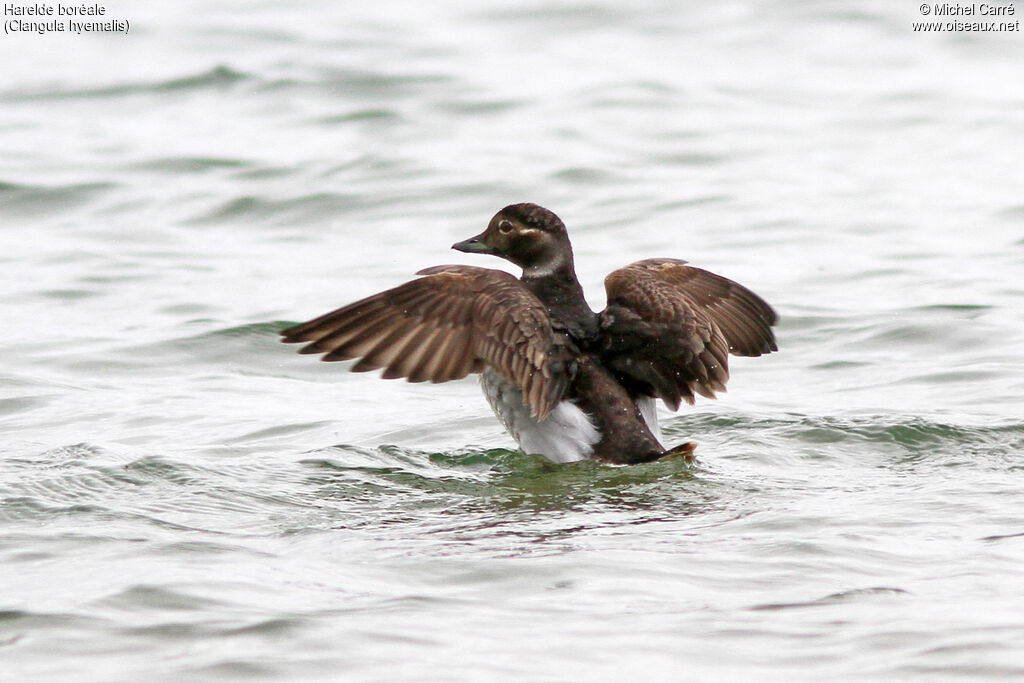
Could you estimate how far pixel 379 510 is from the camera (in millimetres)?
5809

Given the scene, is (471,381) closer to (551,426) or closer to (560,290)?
(560,290)

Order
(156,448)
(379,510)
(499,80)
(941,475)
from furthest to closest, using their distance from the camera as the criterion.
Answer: (499,80) → (156,448) → (941,475) → (379,510)

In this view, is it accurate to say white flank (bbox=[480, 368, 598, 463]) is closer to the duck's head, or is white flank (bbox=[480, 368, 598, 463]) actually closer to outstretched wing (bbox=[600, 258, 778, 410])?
outstretched wing (bbox=[600, 258, 778, 410])

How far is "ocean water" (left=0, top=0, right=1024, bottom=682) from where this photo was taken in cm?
455

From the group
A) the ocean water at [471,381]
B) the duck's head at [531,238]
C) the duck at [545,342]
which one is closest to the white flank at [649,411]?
the duck at [545,342]

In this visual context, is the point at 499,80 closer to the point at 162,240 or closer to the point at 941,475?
the point at 162,240

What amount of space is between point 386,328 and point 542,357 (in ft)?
2.15

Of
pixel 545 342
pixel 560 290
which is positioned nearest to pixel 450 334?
pixel 545 342

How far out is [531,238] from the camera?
7016mm

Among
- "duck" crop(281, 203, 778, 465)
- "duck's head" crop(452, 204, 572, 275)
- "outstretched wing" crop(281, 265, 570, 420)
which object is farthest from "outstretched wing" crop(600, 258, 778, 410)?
"outstretched wing" crop(281, 265, 570, 420)

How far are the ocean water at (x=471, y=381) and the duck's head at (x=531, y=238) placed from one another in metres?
0.90

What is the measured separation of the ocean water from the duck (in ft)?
0.78

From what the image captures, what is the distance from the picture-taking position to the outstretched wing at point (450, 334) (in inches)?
247

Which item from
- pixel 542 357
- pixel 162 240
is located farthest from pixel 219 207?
pixel 542 357
